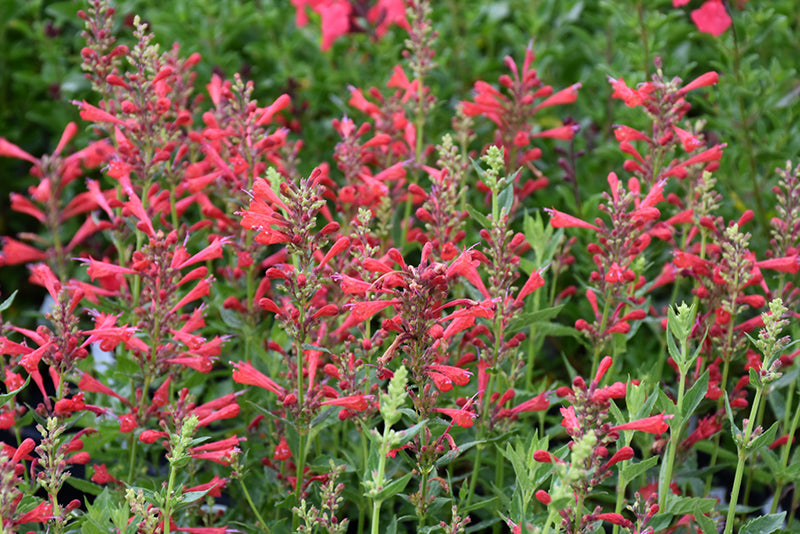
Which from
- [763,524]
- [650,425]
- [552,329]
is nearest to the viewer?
[650,425]

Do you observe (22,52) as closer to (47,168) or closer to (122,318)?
(47,168)

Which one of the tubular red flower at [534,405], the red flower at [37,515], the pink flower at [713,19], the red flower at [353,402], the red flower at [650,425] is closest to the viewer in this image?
the red flower at [650,425]

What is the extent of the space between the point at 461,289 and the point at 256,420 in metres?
1.00

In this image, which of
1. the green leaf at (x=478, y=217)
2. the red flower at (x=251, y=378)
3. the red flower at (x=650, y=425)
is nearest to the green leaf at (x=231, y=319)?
the red flower at (x=251, y=378)

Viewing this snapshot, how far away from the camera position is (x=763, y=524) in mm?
2844

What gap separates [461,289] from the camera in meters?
3.62

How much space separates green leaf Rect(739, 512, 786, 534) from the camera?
9.20 ft

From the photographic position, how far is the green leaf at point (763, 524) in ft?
9.20

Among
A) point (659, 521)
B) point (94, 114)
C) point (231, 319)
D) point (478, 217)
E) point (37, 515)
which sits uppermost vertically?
point (94, 114)

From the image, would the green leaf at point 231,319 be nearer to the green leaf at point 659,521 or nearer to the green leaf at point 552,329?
the green leaf at point 552,329

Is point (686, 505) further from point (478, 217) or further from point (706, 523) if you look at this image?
point (478, 217)

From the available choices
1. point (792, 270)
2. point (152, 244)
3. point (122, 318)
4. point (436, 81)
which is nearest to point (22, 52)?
point (436, 81)

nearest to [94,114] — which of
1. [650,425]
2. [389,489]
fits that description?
[389,489]

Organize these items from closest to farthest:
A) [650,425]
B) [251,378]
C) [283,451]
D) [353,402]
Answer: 1. [650,425]
2. [353,402]
3. [251,378]
4. [283,451]
